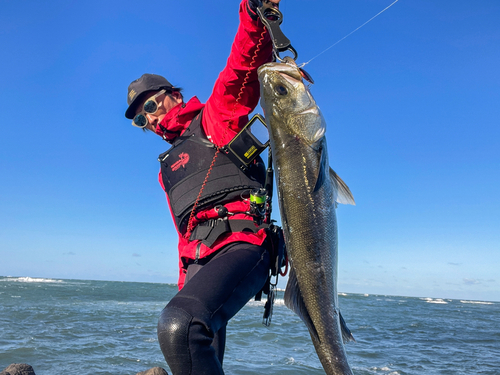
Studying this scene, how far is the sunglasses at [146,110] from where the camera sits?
3.59 metres

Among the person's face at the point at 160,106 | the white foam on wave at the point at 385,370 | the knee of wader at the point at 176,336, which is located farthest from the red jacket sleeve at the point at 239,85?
the white foam on wave at the point at 385,370

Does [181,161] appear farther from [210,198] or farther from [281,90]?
[281,90]

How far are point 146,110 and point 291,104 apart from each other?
1.81 meters

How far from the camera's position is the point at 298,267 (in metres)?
2.30

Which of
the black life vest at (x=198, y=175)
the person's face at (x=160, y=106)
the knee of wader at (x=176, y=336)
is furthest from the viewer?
the person's face at (x=160, y=106)

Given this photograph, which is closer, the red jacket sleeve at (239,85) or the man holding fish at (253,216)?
the man holding fish at (253,216)

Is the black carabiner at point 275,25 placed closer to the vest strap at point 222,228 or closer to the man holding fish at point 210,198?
the man holding fish at point 210,198

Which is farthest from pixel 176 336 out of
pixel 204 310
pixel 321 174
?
pixel 321 174

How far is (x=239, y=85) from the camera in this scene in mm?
2752

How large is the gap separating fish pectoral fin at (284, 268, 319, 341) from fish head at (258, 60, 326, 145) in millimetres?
917

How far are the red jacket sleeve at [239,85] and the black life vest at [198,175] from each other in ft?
0.47

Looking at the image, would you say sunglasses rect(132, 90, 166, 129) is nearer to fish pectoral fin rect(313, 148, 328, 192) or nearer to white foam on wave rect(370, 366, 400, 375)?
fish pectoral fin rect(313, 148, 328, 192)

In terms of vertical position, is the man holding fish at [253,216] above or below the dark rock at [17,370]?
above

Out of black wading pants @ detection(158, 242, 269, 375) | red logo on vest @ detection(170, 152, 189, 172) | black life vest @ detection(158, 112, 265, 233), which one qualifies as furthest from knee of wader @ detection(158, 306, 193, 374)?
red logo on vest @ detection(170, 152, 189, 172)
